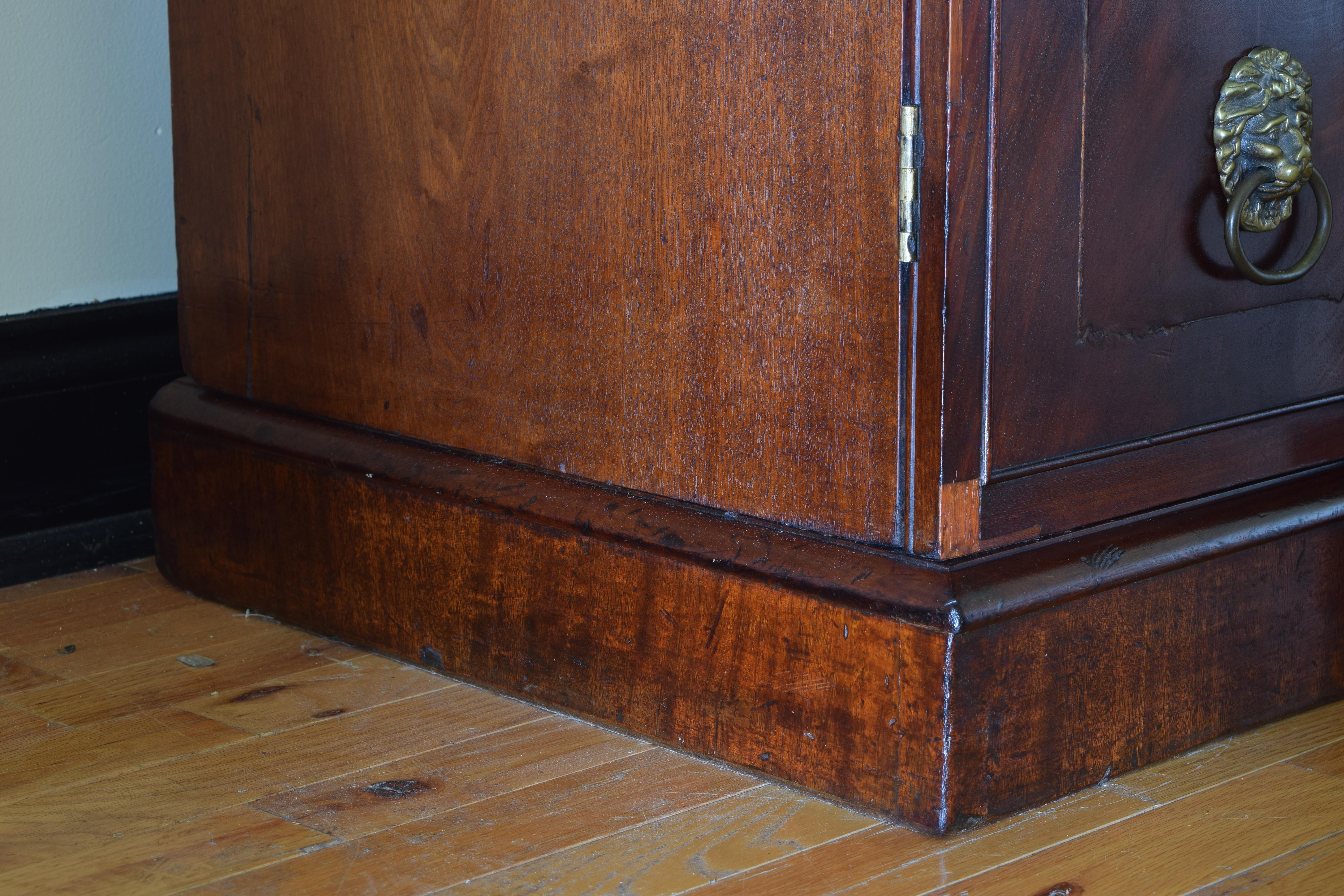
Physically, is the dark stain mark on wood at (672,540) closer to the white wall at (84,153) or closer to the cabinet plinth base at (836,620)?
the cabinet plinth base at (836,620)

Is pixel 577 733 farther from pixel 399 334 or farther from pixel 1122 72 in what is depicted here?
pixel 1122 72

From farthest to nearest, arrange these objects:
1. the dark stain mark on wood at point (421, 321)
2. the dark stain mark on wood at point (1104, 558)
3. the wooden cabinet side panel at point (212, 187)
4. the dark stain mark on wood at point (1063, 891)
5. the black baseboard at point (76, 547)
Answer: the black baseboard at point (76, 547) → the wooden cabinet side panel at point (212, 187) → the dark stain mark on wood at point (421, 321) → the dark stain mark on wood at point (1104, 558) → the dark stain mark on wood at point (1063, 891)

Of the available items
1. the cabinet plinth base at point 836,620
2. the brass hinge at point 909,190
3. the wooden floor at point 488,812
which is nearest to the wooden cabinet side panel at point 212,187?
the cabinet plinth base at point 836,620

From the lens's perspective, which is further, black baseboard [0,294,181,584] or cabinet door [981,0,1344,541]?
black baseboard [0,294,181,584]

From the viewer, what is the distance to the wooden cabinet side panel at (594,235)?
85cm

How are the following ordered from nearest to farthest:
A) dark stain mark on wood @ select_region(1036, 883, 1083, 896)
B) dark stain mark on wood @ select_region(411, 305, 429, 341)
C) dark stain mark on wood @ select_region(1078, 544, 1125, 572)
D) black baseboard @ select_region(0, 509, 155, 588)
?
1. dark stain mark on wood @ select_region(1036, 883, 1083, 896)
2. dark stain mark on wood @ select_region(1078, 544, 1125, 572)
3. dark stain mark on wood @ select_region(411, 305, 429, 341)
4. black baseboard @ select_region(0, 509, 155, 588)

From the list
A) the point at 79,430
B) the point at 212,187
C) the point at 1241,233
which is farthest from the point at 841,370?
the point at 79,430

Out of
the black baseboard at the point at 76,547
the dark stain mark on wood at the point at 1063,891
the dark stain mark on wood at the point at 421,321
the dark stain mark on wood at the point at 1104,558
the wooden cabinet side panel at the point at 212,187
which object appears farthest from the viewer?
the black baseboard at the point at 76,547

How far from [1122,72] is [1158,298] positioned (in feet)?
0.45

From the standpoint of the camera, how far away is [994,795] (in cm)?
86

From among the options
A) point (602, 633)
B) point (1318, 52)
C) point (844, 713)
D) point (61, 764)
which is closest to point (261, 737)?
point (61, 764)

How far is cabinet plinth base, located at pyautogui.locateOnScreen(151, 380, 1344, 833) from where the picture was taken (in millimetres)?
849

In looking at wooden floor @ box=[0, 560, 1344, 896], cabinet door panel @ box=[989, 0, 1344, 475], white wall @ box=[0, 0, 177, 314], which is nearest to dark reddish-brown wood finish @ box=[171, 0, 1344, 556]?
cabinet door panel @ box=[989, 0, 1344, 475]

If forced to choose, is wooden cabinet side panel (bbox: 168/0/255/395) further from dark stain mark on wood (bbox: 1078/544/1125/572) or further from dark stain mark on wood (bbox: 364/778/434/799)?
dark stain mark on wood (bbox: 1078/544/1125/572)
